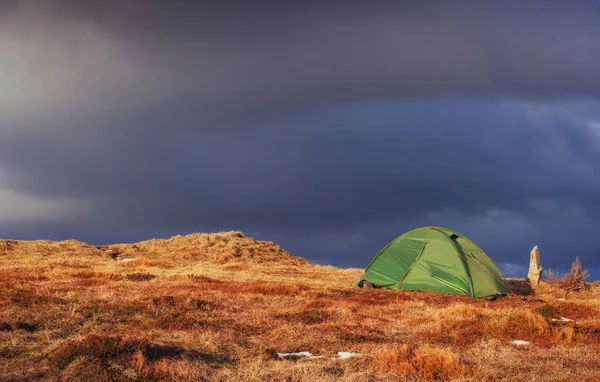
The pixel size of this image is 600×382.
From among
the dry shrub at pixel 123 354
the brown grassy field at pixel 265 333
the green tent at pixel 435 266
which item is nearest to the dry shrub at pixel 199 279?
the brown grassy field at pixel 265 333

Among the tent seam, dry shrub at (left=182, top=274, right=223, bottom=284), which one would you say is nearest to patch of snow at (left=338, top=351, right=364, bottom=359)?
the tent seam

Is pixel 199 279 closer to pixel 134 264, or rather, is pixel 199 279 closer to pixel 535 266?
pixel 134 264

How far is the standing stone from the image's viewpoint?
27.6m

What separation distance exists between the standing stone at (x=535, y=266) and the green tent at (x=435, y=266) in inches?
162

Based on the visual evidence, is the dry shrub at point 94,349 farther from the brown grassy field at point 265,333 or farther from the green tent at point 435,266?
the green tent at point 435,266

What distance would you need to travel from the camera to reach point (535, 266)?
27812 millimetres

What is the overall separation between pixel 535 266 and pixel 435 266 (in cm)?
779

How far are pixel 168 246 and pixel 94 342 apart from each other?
3704 centimetres

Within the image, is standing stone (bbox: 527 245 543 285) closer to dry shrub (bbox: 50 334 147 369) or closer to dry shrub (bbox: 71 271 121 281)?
dry shrub (bbox: 71 271 121 281)

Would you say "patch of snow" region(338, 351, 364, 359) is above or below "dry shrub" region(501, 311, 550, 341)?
below

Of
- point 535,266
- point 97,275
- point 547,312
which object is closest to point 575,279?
point 535,266

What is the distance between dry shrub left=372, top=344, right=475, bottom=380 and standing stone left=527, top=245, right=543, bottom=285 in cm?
2017

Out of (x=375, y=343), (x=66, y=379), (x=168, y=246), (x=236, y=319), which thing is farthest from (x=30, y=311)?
(x=168, y=246)

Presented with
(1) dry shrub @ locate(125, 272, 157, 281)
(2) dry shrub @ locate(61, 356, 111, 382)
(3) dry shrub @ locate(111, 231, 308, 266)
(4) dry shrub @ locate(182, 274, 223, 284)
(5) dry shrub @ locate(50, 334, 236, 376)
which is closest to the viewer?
(2) dry shrub @ locate(61, 356, 111, 382)
